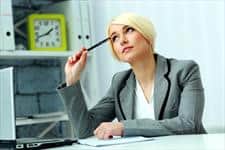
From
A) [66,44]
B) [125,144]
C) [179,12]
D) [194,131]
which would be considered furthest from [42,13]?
[125,144]

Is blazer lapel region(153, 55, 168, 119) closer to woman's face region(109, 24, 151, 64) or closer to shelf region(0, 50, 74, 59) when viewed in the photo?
woman's face region(109, 24, 151, 64)

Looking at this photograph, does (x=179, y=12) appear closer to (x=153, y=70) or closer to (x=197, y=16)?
(x=197, y=16)

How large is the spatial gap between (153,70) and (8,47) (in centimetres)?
88

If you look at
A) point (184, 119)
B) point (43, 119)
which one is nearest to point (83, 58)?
point (184, 119)

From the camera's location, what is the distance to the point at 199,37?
2.23m

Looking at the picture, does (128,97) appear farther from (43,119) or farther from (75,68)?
(43,119)

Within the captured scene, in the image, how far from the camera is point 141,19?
1.71 m

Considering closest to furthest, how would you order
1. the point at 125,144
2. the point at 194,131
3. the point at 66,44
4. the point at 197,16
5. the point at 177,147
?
the point at 177,147 → the point at 125,144 → the point at 194,131 → the point at 197,16 → the point at 66,44

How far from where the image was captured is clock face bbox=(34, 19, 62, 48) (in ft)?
8.26

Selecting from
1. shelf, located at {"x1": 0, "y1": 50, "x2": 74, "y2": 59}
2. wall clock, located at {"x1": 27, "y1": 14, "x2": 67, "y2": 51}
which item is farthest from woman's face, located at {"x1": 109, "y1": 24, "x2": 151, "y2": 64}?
wall clock, located at {"x1": 27, "y1": 14, "x2": 67, "y2": 51}

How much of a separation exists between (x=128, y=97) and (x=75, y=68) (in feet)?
0.77

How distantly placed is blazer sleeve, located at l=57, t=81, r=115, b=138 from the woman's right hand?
23 mm

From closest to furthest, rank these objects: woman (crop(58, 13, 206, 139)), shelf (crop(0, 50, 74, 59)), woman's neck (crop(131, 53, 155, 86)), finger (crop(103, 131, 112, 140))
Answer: finger (crop(103, 131, 112, 140)) < woman (crop(58, 13, 206, 139)) < woman's neck (crop(131, 53, 155, 86)) < shelf (crop(0, 50, 74, 59))

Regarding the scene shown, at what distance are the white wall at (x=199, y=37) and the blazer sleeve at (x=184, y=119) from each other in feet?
1.33
